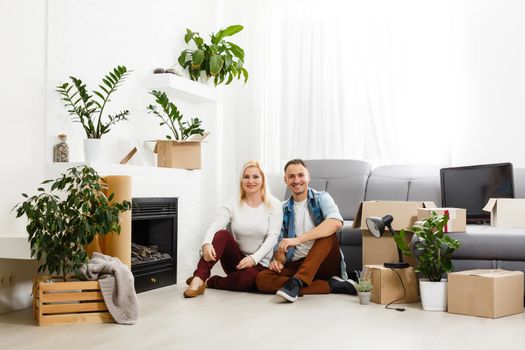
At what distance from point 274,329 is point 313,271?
0.99 meters

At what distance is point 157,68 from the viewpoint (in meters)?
5.10

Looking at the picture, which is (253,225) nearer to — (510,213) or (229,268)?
(229,268)

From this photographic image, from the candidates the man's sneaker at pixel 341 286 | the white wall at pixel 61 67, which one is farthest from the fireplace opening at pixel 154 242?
the man's sneaker at pixel 341 286

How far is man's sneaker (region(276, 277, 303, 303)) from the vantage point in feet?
12.9

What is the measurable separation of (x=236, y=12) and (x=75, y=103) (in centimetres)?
283

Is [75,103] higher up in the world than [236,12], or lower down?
lower down

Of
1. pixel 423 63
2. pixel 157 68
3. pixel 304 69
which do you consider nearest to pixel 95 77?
pixel 157 68

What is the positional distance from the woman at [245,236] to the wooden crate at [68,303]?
0.99 meters

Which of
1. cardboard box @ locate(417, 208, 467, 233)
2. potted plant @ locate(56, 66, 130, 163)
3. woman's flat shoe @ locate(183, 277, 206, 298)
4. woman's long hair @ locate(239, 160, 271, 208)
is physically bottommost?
woman's flat shoe @ locate(183, 277, 206, 298)

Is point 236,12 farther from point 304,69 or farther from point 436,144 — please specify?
point 436,144


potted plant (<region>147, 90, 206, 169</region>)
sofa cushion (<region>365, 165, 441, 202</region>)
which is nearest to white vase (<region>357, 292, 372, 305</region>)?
sofa cushion (<region>365, 165, 441, 202</region>)

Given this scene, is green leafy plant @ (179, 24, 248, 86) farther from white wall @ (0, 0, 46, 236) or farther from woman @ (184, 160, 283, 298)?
white wall @ (0, 0, 46, 236)

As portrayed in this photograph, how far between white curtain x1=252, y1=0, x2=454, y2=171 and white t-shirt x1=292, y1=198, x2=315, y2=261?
1692mm

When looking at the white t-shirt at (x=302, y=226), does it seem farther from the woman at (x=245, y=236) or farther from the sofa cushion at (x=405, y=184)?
the sofa cushion at (x=405, y=184)
